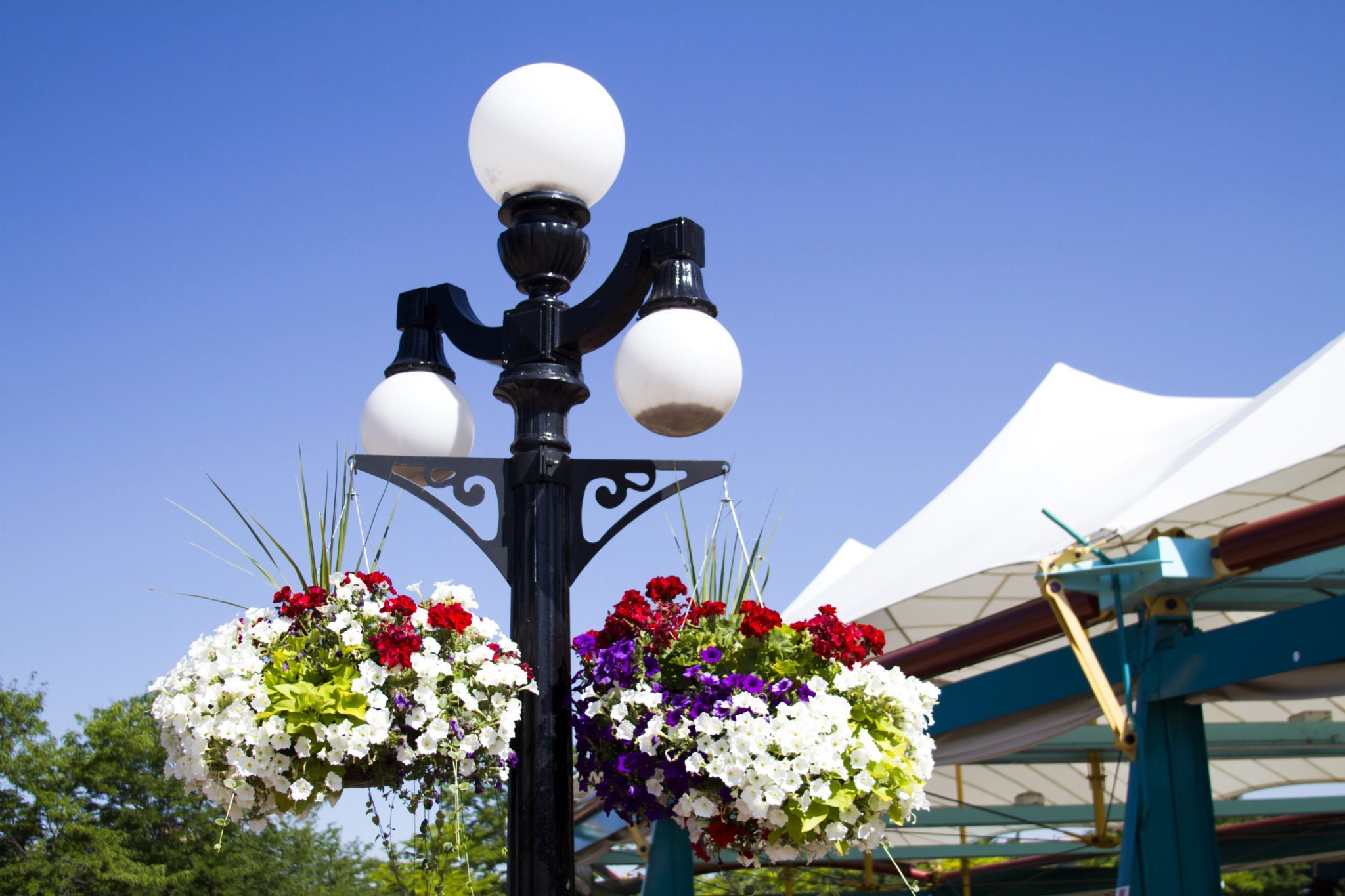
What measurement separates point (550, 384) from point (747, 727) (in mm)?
1007

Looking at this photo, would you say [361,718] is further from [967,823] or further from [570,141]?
[967,823]

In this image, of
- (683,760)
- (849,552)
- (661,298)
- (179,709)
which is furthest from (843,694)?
(849,552)

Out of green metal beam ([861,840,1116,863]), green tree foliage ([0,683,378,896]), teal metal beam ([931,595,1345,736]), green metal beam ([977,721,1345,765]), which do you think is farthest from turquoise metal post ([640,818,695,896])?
green tree foliage ([0,683,378,896])

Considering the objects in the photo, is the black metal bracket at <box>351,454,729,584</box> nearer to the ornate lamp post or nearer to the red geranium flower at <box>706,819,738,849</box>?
the ornate lamp post

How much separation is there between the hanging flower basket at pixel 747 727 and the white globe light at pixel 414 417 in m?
0.81

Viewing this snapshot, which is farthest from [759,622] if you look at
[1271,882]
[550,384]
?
[1271,882]

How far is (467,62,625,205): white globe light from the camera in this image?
3.37 metres

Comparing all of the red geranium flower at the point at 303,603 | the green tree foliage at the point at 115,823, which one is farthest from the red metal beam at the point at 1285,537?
the green tree foliage at the point at 115,823

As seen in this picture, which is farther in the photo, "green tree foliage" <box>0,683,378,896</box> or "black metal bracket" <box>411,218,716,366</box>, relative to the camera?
"green tree foliage" <box>0,683,378,896</box>

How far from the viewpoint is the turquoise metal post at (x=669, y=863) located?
6383 millimetres

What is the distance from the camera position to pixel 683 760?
2.86m

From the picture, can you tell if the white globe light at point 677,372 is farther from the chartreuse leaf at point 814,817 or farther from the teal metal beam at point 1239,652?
the teal metal beam at point 1239,652

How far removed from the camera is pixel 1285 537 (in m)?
4.93

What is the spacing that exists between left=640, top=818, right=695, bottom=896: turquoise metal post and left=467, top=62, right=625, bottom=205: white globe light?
3.92 metres
